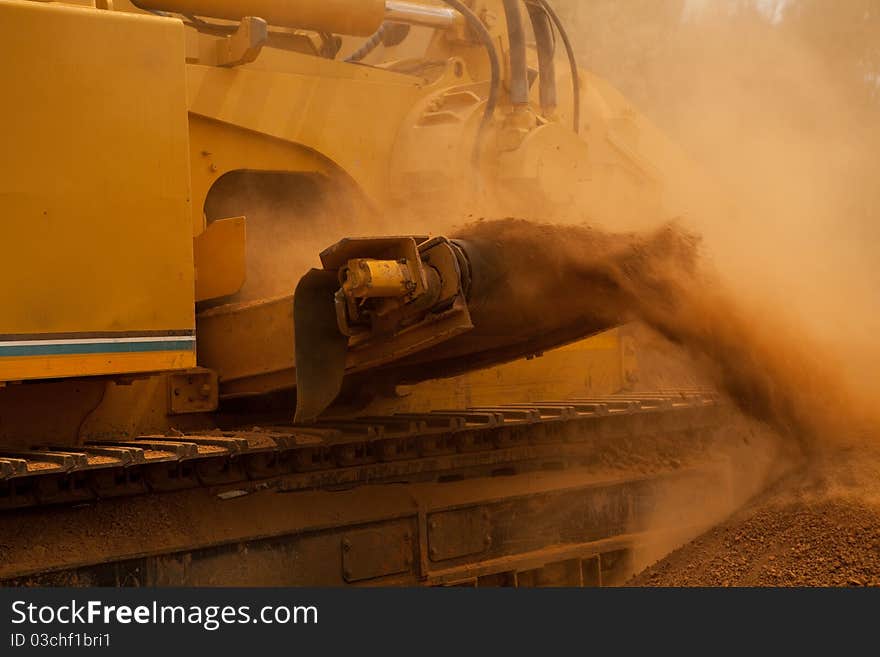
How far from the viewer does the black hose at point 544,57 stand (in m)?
5.86

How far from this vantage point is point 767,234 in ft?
18.7

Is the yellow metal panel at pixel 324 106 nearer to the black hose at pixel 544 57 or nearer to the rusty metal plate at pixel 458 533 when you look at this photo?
the black hose at pixel 544 57

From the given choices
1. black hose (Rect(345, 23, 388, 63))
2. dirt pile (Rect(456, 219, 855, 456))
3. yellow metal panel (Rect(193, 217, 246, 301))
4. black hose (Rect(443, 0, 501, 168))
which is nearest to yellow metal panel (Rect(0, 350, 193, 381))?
yellow metal panel (Rect(193, 217, 246, 301))

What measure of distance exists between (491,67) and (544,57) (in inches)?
12.9

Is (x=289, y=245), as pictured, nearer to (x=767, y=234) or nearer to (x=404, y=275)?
(x=404, y=275)

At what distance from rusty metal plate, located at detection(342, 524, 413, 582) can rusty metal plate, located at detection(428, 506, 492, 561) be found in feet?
0.42

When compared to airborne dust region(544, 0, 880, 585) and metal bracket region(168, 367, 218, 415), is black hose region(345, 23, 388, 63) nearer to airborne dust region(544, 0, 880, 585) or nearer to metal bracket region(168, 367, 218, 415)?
airborne dust region(544, 0, 880, 585)

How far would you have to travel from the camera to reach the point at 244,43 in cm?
482

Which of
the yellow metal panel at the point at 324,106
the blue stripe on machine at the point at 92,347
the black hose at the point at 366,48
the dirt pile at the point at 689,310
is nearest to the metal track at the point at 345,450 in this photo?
the blue stripe on machine at the point at 92,347

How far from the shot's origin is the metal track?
3.98 meters

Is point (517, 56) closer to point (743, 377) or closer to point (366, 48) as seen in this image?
point (366, 48)

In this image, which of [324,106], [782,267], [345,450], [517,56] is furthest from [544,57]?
[345,450]

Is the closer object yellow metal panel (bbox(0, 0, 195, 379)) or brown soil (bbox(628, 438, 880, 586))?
yellow metal panel (bbox(0, 0, 195, 379))

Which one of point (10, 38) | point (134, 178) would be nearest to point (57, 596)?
point (134, 178)
